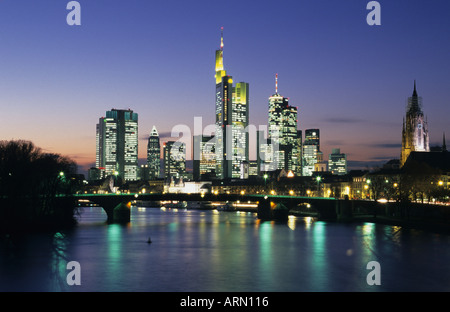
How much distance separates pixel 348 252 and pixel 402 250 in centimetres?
730

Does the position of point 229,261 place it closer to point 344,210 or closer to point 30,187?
point 30,187

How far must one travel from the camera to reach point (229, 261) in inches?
2864

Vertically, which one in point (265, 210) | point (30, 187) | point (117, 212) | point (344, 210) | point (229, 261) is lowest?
point (229, 261)

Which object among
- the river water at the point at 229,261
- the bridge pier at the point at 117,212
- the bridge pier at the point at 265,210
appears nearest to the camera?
the river water at the point at 229,261

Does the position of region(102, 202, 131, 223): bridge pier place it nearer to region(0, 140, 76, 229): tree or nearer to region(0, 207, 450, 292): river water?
region(0, 140, 76, 229): tree

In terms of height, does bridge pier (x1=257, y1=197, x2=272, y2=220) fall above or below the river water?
above

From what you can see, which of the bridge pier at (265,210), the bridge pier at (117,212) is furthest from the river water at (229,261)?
the bridge pier at (265,210)

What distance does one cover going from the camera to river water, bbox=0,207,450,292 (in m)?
57.3

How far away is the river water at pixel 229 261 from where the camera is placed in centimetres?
5728

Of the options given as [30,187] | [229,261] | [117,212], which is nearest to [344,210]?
[117,212]

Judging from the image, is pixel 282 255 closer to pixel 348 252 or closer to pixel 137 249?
pixel 348 252

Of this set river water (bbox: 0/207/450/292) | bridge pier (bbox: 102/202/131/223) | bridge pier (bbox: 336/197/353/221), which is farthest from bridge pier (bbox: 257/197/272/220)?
river water (bbox: 0/207/450/292)

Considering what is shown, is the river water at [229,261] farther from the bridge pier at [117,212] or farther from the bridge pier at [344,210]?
the bridge pier at [117,212]
